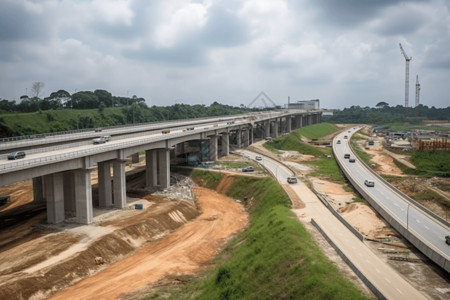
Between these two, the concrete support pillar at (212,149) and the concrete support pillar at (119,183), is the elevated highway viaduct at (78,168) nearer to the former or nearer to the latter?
the concrete support pillar at (119,183)

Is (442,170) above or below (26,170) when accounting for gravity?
below

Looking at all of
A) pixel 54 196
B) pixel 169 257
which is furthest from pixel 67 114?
pixel 169 257

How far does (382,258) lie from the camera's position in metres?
35.3

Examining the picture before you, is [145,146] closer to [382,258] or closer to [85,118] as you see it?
[382,258]

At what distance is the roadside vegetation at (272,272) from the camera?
27.9 meters

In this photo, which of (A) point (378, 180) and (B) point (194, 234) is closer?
(B) point (194, 234)

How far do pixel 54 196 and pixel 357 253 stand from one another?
3924 centimetres

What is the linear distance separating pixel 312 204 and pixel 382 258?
752 inches

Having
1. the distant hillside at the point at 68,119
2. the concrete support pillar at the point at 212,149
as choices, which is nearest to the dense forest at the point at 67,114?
the distant hillside at the point at 68,119

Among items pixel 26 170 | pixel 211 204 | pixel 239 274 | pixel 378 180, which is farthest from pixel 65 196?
pixel 378 180

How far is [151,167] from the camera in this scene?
74.3 m

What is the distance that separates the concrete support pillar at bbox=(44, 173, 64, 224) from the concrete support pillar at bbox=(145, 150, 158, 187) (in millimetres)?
24849

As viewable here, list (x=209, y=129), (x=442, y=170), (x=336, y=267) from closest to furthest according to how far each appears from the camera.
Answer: (x=336, y=267), (x=442, y=170), (x=209, y=129)

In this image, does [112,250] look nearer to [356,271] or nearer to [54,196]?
[54,196]
